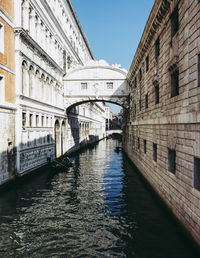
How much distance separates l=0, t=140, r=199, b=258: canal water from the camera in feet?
21.4

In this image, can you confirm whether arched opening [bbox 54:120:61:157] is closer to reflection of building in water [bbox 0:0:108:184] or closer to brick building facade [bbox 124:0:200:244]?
reflection of building in water [bbox 0:0:108:184]

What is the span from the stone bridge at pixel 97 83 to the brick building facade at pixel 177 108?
43.0 ft

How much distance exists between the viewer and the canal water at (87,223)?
21.4 ft

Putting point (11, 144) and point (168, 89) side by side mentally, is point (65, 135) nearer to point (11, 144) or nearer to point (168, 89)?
point (11, 144)

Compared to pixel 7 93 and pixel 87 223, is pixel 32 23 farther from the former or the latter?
pixel 87 223

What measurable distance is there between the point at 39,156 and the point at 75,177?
3737 mm

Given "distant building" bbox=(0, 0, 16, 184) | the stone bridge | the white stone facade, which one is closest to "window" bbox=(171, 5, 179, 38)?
"distant building" bbox=(0, 0, 16, 184)

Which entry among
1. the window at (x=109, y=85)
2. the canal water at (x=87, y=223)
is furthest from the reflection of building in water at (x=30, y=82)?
the window at (x=109, y=85)

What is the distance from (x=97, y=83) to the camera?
25344 millimetres

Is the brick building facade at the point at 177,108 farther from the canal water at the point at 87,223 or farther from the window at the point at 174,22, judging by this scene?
the canal water at the point at 87,223

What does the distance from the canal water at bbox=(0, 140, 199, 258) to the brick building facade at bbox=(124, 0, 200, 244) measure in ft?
2.57

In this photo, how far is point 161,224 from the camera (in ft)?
26.6

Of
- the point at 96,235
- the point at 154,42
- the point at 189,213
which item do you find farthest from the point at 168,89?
the point at 96,235

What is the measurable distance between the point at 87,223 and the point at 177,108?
5248mm
